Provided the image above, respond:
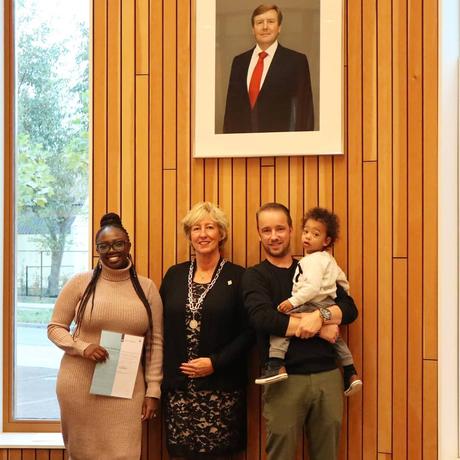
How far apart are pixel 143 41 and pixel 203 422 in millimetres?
1933

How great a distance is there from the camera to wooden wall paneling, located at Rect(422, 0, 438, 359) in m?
3.25

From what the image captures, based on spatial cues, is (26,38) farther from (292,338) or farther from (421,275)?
(421,275)

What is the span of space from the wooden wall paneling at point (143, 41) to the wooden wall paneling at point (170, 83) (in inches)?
3.8

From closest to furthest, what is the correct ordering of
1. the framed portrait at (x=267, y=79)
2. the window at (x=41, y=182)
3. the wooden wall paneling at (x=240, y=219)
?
the framed portrait at (x=267, y=79)
the wooden wall paneling at (x=240, y=219)
the window at (x=41, y=182)

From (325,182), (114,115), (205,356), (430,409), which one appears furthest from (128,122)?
(430,409)

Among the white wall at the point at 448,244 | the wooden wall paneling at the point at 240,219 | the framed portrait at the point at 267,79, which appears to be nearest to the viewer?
the white wall at the point at 448,244

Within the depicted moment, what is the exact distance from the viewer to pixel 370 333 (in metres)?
3.31

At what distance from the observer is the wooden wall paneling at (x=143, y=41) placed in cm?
354

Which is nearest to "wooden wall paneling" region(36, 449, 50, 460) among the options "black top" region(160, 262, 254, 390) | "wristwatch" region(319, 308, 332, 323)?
"black top" region(160, 262, 254, 390)

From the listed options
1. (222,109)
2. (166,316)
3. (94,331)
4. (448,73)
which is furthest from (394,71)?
(94,331)

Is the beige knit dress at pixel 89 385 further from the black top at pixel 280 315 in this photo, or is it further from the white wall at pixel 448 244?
the white wall at pixel 448 244

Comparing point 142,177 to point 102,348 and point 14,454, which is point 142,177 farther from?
point 14,454

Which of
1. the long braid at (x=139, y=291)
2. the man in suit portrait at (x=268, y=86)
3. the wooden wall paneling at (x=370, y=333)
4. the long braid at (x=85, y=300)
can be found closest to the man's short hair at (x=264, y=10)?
the man in suit portrait at (x=268, y=86)

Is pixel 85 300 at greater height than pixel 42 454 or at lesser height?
greater
